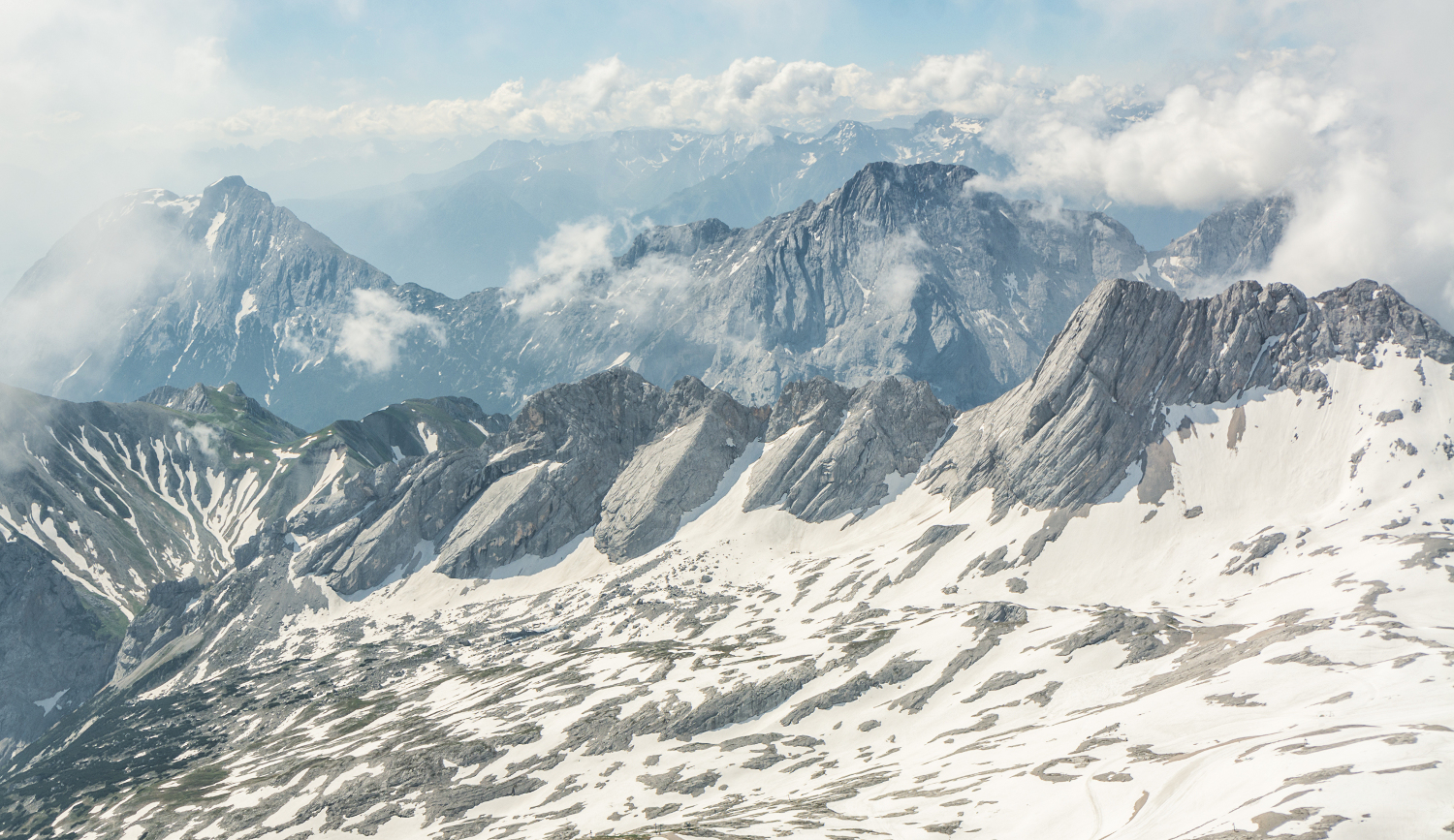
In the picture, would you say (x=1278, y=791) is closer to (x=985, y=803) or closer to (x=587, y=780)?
(x=985, y=803)

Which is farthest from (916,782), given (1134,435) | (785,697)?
(1134,435)

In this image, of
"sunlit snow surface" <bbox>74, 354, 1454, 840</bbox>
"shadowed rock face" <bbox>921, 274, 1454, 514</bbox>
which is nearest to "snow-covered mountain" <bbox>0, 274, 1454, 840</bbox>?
"sunlit snow surface" <bbox>74, 354, 1454, 840</bbox>

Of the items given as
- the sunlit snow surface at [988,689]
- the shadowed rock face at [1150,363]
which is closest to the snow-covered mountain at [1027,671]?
the sunlit snow surface at [988,689]

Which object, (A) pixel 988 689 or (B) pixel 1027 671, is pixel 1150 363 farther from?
(A) pixel 988 689

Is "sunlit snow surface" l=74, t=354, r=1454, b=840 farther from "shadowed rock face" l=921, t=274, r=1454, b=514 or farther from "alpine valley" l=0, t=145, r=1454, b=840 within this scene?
"shadowed rock face" l=921, t=274, r=1454, b=514

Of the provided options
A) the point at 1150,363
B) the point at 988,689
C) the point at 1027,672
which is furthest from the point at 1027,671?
the point at 1150,363

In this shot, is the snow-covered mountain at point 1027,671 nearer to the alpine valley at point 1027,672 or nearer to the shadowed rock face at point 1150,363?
the alpine valley at point 1027,672
